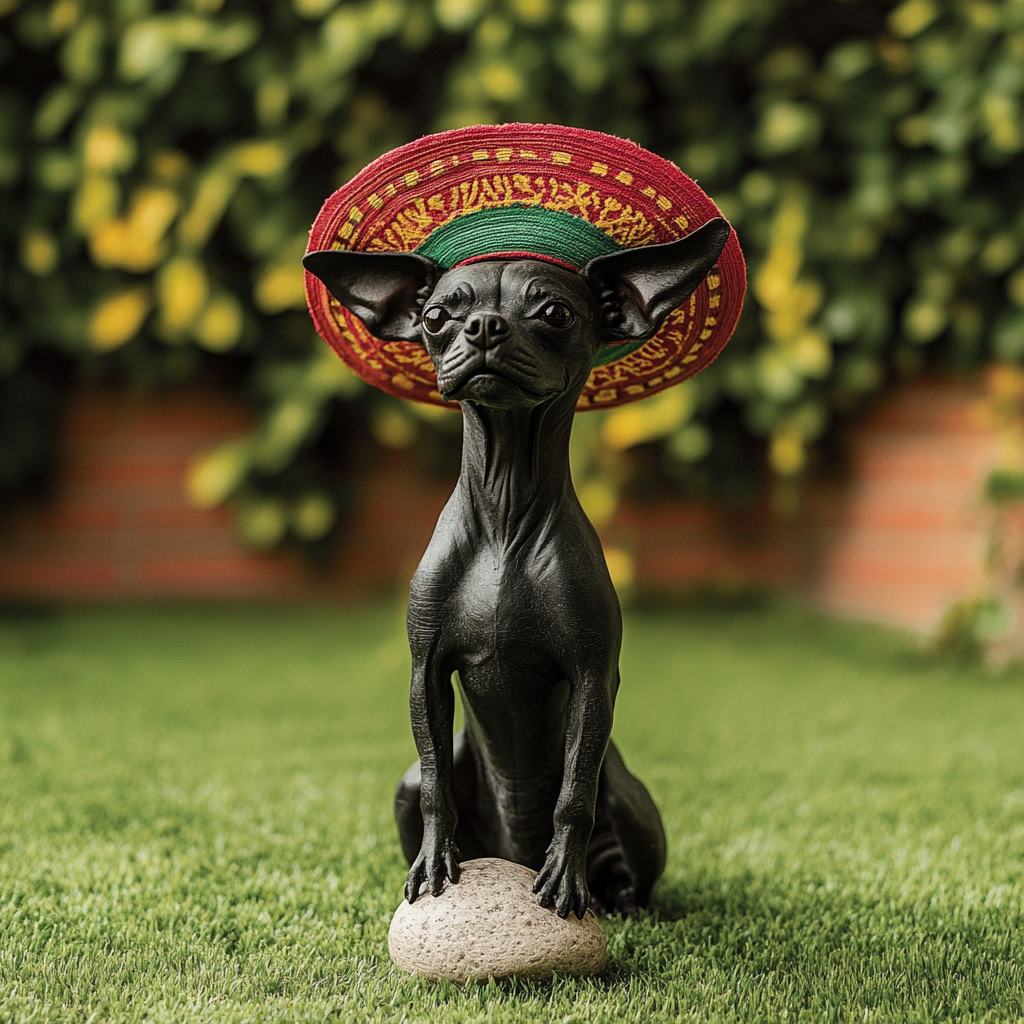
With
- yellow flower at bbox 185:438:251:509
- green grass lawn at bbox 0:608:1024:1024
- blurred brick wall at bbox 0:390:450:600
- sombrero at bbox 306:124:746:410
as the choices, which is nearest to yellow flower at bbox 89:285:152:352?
blurred brick wall at bbox 0:390:450:600

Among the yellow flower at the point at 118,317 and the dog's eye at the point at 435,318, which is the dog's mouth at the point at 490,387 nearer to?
the dog's eye at the point at 435,318

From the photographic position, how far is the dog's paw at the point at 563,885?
1.56 metres

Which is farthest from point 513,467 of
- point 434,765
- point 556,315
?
point 434,765

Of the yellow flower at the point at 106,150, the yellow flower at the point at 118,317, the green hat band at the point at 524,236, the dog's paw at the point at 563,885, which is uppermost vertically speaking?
the yellow flower at the point at 106,150

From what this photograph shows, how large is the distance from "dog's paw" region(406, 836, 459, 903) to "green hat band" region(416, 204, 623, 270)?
859 mm

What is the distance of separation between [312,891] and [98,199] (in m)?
3.09

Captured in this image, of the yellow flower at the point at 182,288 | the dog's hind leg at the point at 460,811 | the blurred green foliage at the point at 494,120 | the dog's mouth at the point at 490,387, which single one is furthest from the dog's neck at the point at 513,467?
the yellow flower at the point at 182,288

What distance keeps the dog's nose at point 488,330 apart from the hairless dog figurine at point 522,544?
0.07 feet

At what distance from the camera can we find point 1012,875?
2.00m

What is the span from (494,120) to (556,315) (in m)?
2.61

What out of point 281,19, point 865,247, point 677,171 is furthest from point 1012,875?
point 281,19

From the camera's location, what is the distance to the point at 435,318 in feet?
5.14

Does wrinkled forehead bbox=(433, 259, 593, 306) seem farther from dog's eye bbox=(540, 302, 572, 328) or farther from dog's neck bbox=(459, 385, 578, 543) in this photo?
dog's neck bbox=(459, 385, 578, 543)

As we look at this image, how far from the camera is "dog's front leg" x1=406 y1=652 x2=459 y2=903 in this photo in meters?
1.62
